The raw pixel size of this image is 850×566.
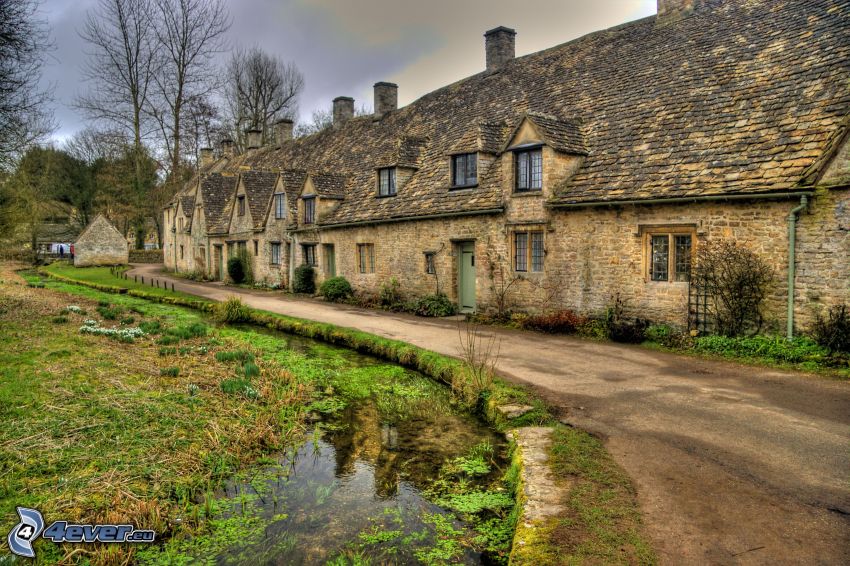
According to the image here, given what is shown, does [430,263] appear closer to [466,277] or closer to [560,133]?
[466,277]

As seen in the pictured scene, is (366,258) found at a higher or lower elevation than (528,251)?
lower

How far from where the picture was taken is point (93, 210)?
64.2m

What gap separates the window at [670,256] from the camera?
13.6 meters

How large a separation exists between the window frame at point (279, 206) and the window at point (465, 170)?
39.0ft

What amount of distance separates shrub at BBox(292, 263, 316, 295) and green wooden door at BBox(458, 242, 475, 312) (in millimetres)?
9430

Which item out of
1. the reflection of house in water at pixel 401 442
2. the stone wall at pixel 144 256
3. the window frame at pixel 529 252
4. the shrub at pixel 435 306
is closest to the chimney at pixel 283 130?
the stone wall at pixel 144 256

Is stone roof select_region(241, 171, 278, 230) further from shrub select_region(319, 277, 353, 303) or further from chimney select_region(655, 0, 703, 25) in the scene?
chimney select_region(655, 0, 703, 25)

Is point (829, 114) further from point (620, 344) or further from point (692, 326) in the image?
point (620, 344)

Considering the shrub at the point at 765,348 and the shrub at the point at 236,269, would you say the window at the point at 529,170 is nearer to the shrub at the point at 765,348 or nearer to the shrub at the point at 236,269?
the shrub at the point at 765,348

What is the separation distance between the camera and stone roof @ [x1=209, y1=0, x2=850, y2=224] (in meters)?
12.6

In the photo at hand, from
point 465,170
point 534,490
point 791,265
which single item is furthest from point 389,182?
point 534,490

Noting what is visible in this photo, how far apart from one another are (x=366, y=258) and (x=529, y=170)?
353 inches

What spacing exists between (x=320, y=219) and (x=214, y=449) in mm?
18719

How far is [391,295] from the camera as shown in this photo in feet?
69.3
